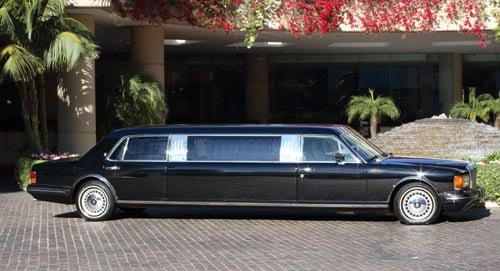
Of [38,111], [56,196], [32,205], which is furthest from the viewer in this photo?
[38,111]

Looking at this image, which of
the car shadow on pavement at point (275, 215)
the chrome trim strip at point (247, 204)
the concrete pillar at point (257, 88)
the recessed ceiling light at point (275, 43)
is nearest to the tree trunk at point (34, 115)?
the car shadow on pavement at point (275, 215)

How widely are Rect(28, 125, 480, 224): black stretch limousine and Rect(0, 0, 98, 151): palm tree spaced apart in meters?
3.54

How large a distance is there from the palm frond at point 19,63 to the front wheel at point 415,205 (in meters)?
8.12

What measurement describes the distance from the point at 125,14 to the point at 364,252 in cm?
1059

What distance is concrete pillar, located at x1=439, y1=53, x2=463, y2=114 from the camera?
110ft

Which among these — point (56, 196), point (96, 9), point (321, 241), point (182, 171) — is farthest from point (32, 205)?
point (321, 241)

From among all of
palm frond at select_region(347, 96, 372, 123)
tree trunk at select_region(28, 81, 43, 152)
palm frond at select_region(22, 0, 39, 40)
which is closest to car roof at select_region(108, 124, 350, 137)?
palm frond at select_region(22, 0, 39, 40)

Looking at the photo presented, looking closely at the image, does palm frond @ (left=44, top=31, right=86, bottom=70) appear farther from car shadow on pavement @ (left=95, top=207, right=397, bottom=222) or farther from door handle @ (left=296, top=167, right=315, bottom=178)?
door handle @ (left=296, top=167, right=315, bottom=178)

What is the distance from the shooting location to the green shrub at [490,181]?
532 inches

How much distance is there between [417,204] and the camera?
11.4 meters

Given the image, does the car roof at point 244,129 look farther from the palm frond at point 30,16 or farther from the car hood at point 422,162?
the palm frond at point 30,16

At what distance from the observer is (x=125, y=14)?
703 inches

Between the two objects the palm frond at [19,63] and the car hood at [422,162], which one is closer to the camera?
the car hood at [422,162]

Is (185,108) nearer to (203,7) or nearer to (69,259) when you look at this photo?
(203,7)
